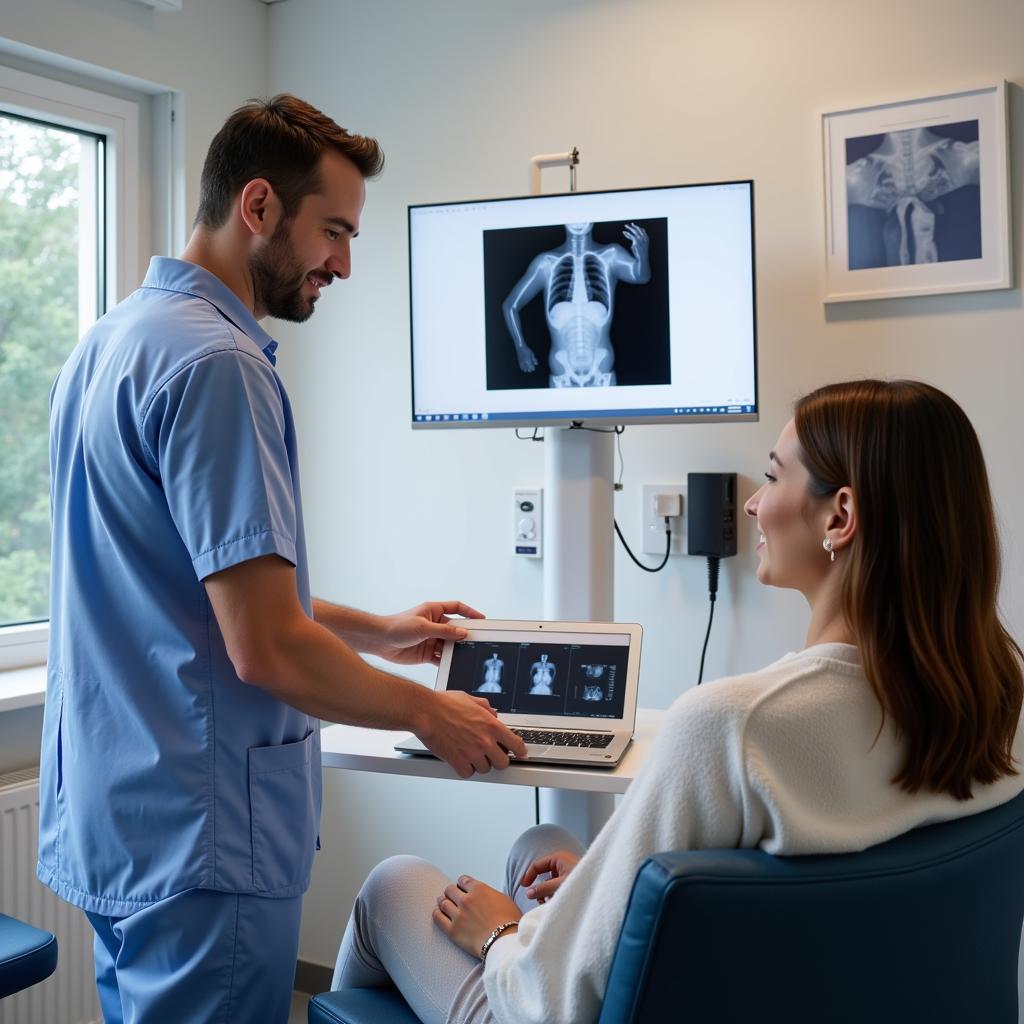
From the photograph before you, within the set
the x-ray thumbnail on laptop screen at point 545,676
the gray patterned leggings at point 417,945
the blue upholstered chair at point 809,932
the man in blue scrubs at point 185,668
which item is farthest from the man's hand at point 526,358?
the blue upholstered chair at point 809,932

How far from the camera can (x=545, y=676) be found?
1865 millimetres

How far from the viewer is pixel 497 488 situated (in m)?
2.63

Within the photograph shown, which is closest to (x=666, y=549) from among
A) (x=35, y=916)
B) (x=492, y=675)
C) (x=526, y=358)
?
(x=526, y=358)

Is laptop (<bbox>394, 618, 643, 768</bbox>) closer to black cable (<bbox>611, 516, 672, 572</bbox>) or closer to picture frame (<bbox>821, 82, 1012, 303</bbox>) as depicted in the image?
black cable (<bbox>611, 516, 672, 572</bbox>)

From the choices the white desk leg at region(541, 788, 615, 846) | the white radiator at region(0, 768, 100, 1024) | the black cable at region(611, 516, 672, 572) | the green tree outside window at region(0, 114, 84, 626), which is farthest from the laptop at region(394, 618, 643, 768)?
the green tree outside window at region(0, 114, 84, 626)

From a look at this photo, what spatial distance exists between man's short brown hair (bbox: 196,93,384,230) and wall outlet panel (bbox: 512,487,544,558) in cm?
119

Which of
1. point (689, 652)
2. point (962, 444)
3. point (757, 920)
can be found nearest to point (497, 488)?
point (689, 652)

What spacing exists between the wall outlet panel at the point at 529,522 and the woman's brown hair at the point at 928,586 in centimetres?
142

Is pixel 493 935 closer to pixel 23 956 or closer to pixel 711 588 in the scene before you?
pixel 23 956

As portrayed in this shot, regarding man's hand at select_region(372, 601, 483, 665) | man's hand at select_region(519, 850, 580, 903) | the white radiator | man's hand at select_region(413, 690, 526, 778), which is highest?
man's hand at select_region(372, 601, 483, 665)

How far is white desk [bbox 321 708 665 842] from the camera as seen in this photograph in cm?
163

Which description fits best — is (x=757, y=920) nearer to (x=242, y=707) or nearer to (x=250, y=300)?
(x=242, y=707)

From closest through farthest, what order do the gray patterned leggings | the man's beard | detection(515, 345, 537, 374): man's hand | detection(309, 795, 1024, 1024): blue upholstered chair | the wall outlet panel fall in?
detection(309, 795, 1024, 1024): blue upholstered chair, the gray patterned leggings, the man's beard, detection(515, 345, 537, 374): man's hand, the wall outlet panel

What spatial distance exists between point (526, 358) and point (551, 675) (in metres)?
0.61
